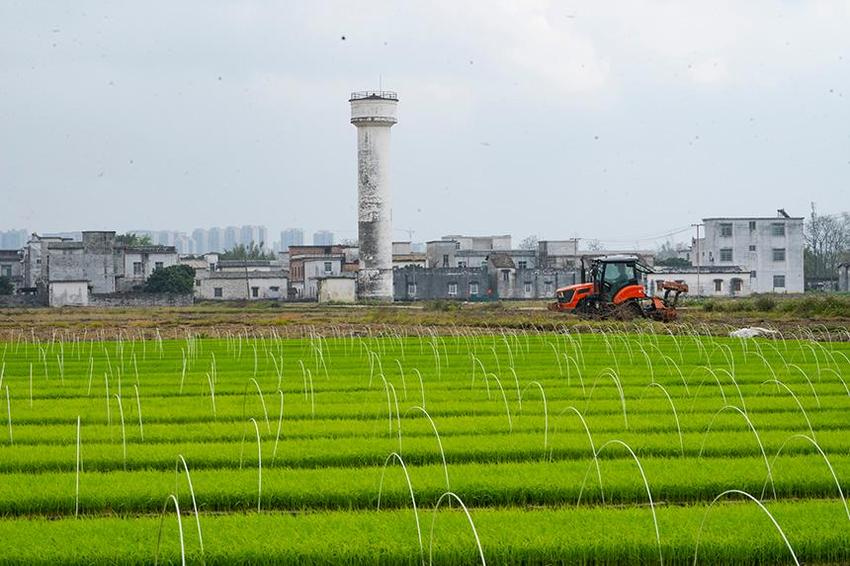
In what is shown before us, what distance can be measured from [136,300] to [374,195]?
13904 millimetres

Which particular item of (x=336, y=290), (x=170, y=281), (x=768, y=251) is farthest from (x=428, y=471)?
(x=768, y=251)

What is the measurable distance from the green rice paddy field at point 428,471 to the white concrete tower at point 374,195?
1581 inches

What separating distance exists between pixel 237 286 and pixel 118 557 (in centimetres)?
6469

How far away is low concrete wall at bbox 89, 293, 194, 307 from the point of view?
6103cm

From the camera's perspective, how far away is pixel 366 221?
60.0 m

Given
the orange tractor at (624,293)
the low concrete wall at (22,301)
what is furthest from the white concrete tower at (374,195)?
the orange tractor at (624,293)

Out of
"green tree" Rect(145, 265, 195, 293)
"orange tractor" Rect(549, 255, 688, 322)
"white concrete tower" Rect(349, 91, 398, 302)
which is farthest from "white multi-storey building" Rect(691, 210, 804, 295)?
"orange tractor" Rect(549, 255, 688, 322)

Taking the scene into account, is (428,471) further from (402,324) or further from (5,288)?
(5,288)

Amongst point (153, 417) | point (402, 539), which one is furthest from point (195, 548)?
point (153, 417)

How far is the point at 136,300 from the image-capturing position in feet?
202

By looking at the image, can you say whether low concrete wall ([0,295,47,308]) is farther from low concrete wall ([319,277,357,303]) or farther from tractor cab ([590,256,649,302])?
tractor cab ([590,256,649,302])

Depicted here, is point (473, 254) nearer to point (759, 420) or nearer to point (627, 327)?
point (627, 327)

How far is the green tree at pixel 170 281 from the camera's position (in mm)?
65688

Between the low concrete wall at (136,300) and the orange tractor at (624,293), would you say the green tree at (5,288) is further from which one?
the orange tractor at (624,293)
